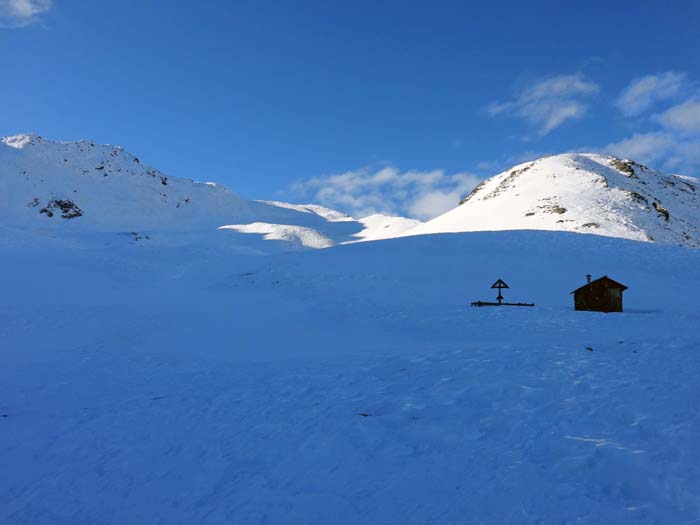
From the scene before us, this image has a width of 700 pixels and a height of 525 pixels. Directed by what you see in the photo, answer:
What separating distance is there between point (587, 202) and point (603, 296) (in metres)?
→ 47.7

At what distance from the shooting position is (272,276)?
35.0 metres

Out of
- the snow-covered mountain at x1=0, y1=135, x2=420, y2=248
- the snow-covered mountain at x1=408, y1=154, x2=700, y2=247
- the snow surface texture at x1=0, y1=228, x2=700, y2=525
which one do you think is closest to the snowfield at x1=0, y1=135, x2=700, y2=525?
the snow surface texture at x1=0, y1=228, x2=700, y2=525

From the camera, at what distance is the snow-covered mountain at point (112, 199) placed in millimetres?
70975

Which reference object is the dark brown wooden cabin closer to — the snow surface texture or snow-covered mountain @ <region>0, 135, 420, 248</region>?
the snow surface texture

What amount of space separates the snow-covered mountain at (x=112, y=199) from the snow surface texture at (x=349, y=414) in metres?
51.8

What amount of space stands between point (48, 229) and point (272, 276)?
43.8m

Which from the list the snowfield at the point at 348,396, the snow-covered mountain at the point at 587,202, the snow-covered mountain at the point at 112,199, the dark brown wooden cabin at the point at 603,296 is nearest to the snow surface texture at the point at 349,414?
the snowfield at the point at 348,396

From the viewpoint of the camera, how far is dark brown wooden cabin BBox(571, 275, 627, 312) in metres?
24.1

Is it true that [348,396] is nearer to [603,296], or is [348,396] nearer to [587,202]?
[603,296]

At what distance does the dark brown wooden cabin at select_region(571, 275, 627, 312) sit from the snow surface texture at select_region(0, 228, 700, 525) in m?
1.18

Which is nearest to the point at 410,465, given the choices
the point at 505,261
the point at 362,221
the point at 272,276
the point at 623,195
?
the point at 272,276

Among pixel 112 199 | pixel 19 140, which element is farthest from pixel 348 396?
pixel 19 140

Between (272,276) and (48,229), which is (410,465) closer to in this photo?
(272,276)

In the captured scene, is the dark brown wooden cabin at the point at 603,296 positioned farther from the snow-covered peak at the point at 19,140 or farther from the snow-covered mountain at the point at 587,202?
the snow-covered peak at the point at 19,140
